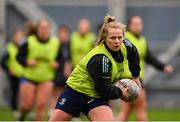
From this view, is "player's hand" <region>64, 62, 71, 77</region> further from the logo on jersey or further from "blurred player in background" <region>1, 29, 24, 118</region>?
the logo on jersey

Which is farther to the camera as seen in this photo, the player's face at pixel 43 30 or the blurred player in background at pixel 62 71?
the blurred player in background at pixel 62 71

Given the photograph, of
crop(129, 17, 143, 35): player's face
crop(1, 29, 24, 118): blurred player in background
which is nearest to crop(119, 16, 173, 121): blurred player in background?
crop(129, 17, 143, 35): player's face

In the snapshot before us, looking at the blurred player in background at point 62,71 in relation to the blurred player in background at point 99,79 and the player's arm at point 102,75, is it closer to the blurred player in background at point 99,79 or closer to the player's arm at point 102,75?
the blurred player in background at point 99,79

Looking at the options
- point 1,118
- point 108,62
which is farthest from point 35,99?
point 108,62

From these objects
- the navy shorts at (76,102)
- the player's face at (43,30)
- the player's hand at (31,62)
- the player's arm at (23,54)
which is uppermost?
the player's face at (43,30)

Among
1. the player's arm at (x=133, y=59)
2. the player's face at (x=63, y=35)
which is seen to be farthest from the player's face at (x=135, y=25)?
the player's face at (x=63, y=35)

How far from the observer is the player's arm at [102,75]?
911cm

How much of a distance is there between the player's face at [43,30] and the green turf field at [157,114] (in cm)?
260

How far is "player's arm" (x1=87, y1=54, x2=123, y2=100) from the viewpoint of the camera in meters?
9.11

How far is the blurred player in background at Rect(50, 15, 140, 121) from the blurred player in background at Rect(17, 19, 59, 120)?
4396 millimetres

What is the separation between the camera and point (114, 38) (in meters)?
9.27

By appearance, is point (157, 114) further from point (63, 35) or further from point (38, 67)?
point (38, 67)

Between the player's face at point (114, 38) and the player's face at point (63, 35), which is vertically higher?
the player's face at point (114, 38)

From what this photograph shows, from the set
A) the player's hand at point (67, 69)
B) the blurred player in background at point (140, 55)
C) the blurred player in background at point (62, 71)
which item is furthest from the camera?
the player's hand at point (67, 69)
